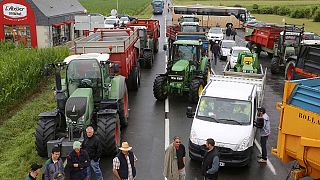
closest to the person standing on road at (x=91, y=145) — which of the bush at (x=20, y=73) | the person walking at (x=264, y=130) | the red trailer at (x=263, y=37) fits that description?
the person walking at (x=264, y=130)

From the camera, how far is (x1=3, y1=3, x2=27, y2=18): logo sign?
31.4 m

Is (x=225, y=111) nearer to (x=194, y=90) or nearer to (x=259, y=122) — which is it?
(x=259, y=122)

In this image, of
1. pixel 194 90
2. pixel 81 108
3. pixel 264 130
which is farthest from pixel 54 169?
pixel 194 90

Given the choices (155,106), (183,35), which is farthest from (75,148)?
(183,35)

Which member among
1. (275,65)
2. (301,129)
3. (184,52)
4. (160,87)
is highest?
(184,52)

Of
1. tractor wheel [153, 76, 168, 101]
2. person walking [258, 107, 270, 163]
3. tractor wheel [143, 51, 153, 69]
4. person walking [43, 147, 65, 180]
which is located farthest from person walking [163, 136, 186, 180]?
tractor wheel [143, 51, 153, 69]

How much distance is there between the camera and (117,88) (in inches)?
546

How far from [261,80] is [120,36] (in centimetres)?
780

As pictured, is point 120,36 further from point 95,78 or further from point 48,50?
point 95,78

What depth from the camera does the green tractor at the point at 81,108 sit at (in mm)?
11289

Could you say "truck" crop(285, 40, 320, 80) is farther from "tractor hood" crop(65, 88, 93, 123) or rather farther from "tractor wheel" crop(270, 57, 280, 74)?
"tractor hood" crop(65, 88, 93, 123)

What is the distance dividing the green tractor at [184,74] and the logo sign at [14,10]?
1689 centimetres

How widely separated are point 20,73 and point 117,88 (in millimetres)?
6777

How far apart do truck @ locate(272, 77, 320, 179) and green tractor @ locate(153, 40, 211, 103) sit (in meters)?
8.21
